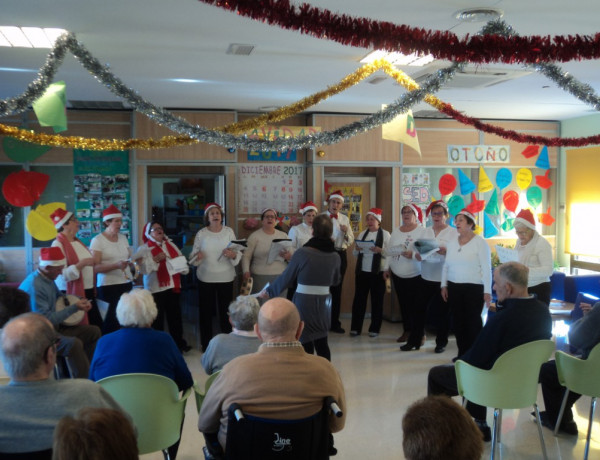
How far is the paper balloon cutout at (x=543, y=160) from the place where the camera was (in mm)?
8664

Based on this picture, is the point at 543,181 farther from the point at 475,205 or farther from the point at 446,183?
the point at 446,183

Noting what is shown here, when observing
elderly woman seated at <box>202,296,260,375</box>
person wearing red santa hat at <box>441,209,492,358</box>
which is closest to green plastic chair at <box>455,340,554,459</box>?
elderly woman seated at <box>202,296,260,375</box>

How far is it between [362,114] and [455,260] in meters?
3.23

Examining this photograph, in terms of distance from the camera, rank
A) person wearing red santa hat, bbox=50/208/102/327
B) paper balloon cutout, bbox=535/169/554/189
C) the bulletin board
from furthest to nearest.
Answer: paper balloon cutout, bbox=535/169/554/189 < the bulletin board < person wearing red santa hat, bbox=50/208/102/327

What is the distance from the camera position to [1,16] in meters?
3.61

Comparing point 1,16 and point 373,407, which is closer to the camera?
point 1,16

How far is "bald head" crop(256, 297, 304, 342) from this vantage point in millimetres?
2525

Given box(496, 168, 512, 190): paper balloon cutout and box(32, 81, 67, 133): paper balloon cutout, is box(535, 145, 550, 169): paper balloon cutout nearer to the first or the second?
box(496, 168, 512, 190): paper balloon cutout

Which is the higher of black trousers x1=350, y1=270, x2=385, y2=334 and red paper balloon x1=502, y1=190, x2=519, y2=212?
red paper balloon x1=502, y1=190, x2=519, y2=212

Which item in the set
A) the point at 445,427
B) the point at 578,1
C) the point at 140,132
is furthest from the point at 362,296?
the point at 445,427

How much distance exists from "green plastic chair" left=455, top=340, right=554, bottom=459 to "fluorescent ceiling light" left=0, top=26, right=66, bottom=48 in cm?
352

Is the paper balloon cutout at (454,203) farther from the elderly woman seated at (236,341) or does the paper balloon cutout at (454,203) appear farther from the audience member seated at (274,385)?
the audience member seated at (274,385)

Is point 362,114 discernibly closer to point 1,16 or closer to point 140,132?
point 140,132

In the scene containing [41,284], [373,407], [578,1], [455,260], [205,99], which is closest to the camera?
[578,1]
